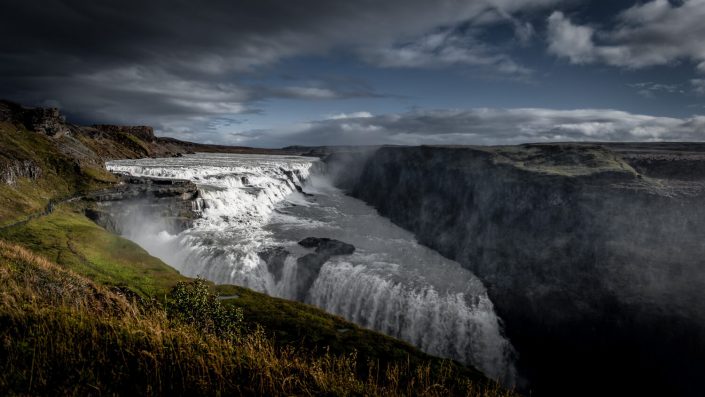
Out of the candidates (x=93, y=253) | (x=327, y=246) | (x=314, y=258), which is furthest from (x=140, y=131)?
(x=93, y=253)

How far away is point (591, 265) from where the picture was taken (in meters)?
36.6

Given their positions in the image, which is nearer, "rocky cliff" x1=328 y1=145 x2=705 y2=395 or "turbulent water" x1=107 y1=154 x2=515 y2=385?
"rocky cliff" x1=328 y1=145 x2=705 y2=395

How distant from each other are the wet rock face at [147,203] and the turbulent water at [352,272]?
102 cm

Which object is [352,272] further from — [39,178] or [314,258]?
[39,178]

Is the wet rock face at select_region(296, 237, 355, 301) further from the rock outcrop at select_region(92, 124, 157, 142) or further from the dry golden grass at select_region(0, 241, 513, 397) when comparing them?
the rock outcrop at select_region(92, 124, 157, 142)

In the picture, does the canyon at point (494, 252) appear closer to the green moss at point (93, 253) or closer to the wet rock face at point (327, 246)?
the wet rock face at point (327, 246)

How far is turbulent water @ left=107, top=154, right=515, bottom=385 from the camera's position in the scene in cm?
3403

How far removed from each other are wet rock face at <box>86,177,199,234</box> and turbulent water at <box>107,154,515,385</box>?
1.02 meters

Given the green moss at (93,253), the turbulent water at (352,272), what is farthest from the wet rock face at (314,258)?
the green moss at (93,253)

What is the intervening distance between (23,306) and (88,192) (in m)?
45.0

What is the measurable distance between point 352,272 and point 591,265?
24.3m

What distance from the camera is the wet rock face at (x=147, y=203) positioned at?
4272 centimetres

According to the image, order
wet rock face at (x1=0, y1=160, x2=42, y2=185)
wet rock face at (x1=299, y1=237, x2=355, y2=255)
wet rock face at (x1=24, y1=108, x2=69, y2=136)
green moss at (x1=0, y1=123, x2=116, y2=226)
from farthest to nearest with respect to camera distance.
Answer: wet rock face at (x1=24, y1=108, x2=69, y2=136) → wet rock face at (x1=299, y1=237, x2=355, y2=255) → wet rock face at (x1=0, y1=160, x2=42, y2=185) → green moss at (x1=0, y1=123, x2=116, y2=226)

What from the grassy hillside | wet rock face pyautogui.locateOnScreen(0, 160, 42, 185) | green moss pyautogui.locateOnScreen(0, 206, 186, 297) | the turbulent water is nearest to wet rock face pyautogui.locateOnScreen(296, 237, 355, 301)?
the turbulent water
